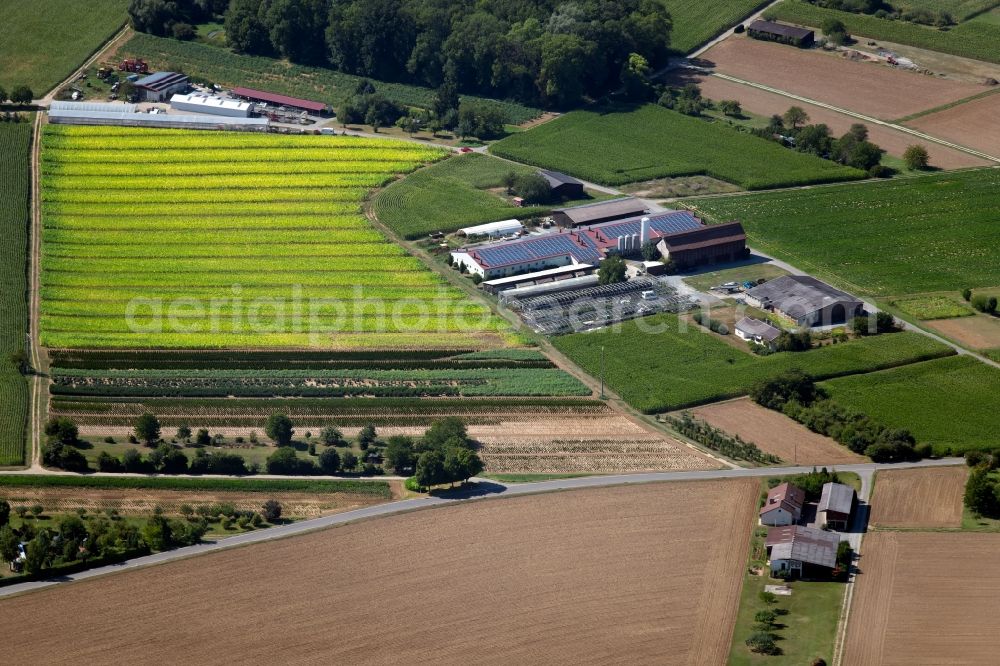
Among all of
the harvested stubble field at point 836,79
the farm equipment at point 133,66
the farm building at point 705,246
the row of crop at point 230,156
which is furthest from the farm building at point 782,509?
the farm equipment at point 133,66

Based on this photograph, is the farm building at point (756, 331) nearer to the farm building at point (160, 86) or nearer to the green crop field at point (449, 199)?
the green crop field at point (449, 199)

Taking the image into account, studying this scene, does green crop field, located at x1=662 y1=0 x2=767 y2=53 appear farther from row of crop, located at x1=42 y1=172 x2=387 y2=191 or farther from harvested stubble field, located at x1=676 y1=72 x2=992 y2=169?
row of crop, located at x1=42 y1=172 x2=387 y2=191

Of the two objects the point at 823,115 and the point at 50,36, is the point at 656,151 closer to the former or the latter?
the point at 823,115

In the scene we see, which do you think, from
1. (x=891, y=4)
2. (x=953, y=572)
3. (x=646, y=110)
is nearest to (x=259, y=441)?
(x=953, y=572)

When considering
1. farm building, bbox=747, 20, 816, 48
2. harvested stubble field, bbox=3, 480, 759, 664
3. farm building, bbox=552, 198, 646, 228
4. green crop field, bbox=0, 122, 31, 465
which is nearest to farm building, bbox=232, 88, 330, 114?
green crop field, bbox=0, 122, 31, 465

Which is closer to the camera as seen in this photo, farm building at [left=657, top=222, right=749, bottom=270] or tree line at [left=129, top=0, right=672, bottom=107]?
farm building at [left=657, top=222, right=749, bottom=270]

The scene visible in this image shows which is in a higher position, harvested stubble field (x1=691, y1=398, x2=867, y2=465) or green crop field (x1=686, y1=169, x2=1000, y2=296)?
green crop field (x1=686, y1=169, x2=1000, y2=296)
